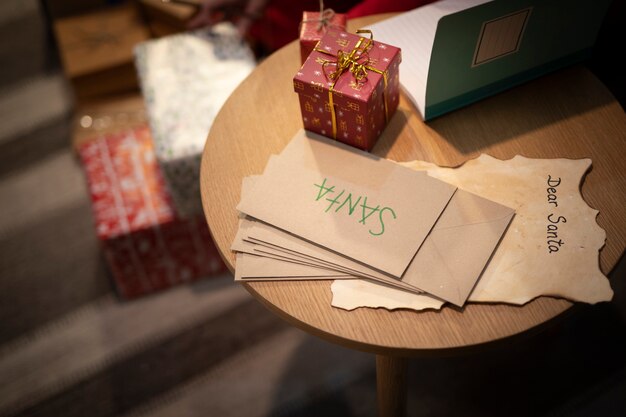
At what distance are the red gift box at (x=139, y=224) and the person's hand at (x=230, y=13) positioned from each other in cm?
40

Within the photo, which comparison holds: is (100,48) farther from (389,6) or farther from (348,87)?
(348,87)

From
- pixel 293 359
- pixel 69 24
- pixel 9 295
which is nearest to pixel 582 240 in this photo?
pixel 293 359

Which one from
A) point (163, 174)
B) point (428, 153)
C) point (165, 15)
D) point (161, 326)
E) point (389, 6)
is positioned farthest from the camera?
point (165, 15)

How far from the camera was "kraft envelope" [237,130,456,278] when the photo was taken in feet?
2.90

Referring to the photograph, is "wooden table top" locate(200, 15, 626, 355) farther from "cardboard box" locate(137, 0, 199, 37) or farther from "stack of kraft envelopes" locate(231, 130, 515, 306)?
"cardboard box" locate(137, 0, 199, 37)

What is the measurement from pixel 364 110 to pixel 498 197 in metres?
0.25

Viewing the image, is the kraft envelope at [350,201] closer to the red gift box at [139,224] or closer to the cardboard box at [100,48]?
the red gift box at [139,224]

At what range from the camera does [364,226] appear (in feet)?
2.97

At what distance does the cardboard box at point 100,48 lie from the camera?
1.93 metres

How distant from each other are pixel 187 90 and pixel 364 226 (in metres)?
0.87

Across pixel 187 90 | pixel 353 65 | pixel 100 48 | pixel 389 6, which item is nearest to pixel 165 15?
pixel 100 48

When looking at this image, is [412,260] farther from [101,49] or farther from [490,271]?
[101,49]

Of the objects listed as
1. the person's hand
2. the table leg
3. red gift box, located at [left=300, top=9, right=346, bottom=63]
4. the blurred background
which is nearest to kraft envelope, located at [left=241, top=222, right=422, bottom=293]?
the table leg

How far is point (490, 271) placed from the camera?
851 millimetres
